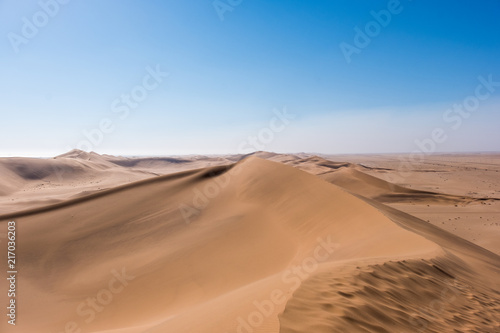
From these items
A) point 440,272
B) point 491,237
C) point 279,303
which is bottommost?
point 491,237

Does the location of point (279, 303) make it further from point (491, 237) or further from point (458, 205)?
point (458, 205)

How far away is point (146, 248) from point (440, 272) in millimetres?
8586

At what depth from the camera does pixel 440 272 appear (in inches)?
226

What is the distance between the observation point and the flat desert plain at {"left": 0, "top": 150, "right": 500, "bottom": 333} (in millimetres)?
4055

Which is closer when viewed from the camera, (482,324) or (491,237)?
(482,324)

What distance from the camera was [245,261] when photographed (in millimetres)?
8070

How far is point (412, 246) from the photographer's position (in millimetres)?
7105

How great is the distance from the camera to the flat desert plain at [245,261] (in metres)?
4.05

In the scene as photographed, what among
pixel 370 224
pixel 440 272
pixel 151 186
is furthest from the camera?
pixel 151 186

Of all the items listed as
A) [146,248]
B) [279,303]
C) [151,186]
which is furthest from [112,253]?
[279,303]

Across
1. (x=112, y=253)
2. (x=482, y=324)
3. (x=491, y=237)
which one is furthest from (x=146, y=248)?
(x=491, y=237)

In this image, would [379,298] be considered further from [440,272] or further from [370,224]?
[370,224]

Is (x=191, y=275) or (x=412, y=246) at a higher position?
(x=412, y=246)

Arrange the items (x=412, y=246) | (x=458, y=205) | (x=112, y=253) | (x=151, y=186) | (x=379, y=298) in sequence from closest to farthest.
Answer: (x=379, y=298)
(x=412, y=246)
(x=112, y=253)
(x=151, y=186)
(x=458, y=205)
